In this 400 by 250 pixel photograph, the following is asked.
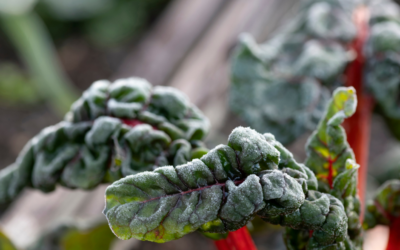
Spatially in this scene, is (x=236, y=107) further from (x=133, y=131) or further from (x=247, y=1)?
(x=247, y=1)

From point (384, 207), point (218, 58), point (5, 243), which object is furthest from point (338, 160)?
point (218, 58)

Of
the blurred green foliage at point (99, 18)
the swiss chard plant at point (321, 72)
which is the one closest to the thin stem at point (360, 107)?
the swiss chard plant at point (321, 72)

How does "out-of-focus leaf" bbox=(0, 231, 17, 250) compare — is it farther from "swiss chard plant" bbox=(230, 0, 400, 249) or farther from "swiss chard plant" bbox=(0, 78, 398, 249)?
"swiss chard plant" bbox=(230, 0, 400, 249)

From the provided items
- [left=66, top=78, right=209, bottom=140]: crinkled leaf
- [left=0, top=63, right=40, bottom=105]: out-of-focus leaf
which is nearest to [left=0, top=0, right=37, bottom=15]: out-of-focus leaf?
[left=0, top=63, right=40, bottom=105]: out-of-focus leaf

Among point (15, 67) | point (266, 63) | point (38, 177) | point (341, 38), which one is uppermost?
point (341, 38)

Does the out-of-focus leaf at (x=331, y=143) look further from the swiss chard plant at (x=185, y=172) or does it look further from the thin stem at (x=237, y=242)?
the thin stem at (x=237, y=242)

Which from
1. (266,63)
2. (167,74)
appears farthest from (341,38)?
(167,74)
